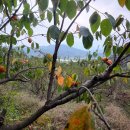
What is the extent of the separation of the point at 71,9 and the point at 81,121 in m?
0.68

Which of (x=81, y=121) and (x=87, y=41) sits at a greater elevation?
(x=87, y=41)

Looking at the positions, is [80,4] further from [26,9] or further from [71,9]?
[26,9]

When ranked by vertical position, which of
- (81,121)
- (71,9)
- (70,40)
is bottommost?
(81,121)

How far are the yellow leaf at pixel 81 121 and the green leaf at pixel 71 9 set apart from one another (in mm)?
629

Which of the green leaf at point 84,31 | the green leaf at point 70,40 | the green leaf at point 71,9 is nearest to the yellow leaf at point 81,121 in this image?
the green leaf at point 84,31

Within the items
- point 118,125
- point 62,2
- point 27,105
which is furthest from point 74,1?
point 27,105

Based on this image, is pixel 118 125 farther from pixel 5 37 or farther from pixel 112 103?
pixel 5 37

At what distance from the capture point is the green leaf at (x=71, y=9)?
Answer: 130 cm

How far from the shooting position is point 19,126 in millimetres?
1479

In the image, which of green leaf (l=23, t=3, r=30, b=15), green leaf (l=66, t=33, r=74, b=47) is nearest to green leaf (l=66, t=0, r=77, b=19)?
green leaf (l=66, t=33, r=74, b=47)

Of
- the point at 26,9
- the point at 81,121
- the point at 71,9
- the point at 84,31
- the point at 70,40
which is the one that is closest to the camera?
the point at 81,121

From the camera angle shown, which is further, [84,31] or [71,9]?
[71,9]

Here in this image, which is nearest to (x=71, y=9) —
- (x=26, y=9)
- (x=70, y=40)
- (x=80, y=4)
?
(x=80, y=4)

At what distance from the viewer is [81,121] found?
74cm
